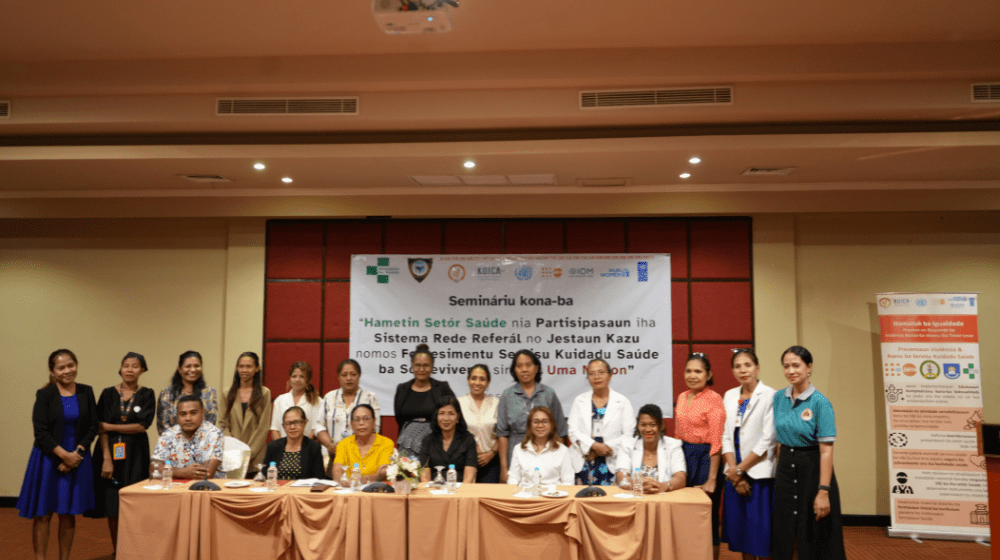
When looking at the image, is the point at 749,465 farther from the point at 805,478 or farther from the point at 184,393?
the point at 184,393

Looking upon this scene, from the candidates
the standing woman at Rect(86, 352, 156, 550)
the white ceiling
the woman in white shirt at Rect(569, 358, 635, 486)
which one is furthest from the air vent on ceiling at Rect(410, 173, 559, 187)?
the standing woman at Rect(86, 352, 156, 550)

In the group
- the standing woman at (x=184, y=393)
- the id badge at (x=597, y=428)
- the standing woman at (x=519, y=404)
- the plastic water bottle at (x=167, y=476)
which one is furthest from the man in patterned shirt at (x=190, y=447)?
the id badge at (x=597, y=428)

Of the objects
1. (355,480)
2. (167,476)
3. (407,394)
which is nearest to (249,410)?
(167,476)

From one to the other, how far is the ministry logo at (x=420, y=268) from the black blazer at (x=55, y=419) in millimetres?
2617

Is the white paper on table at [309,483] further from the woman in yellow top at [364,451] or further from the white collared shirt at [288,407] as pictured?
the white collared shirt at [288,407]

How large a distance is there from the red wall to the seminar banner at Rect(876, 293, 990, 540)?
3.82 feet

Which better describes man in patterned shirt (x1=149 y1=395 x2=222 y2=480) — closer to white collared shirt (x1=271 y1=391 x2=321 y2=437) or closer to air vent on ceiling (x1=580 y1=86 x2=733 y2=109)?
white collared shirt (x1=271 y1=391 x2=321 y2=437)

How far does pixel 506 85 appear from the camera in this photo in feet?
14.5

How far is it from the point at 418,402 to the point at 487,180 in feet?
6.51

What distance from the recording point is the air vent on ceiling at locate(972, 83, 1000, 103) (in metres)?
4.17

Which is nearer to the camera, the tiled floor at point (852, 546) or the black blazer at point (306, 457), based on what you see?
the black blazer at point (306, 457)

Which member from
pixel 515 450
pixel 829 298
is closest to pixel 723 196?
pixel 829 298

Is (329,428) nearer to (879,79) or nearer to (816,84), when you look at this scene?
(816,84)

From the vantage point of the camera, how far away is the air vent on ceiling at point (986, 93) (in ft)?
13.7
